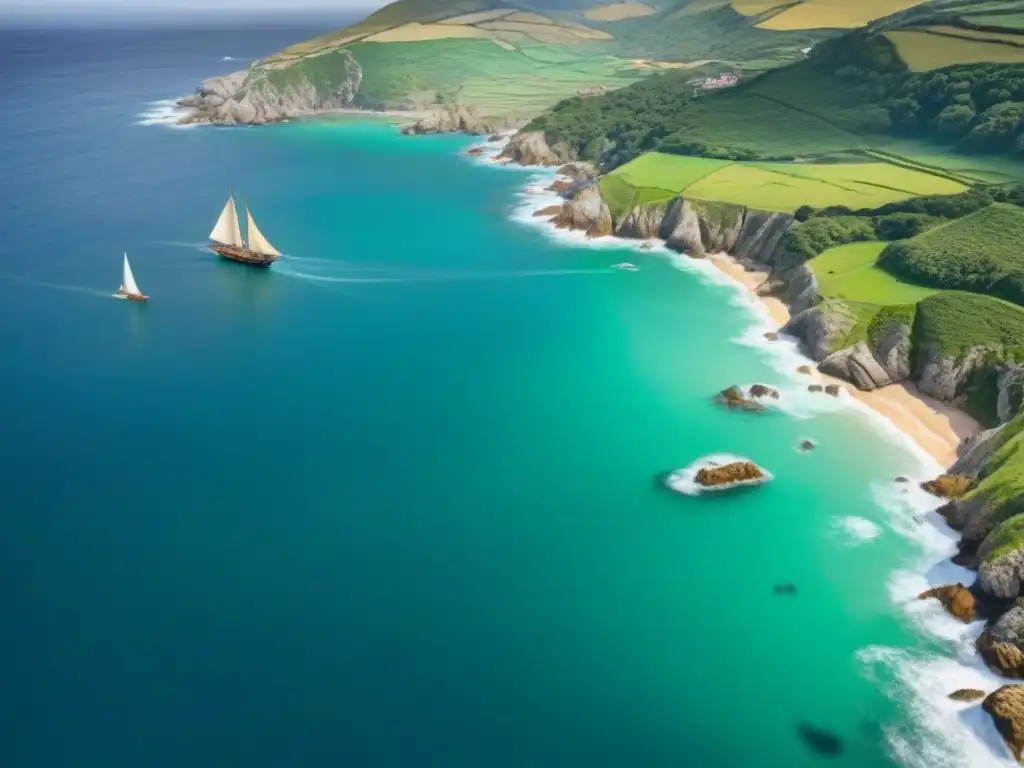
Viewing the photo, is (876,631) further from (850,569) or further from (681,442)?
(681,442)

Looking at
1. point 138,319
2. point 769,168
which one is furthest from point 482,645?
point 769,168

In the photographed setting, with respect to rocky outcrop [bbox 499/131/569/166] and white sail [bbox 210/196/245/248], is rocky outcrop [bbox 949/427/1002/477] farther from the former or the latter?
rocky outcrop [bbox 499/131/569/166]

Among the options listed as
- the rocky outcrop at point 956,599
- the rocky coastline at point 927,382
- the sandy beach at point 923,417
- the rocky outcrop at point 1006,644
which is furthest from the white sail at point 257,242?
the rocky outcrop at point 1006,644

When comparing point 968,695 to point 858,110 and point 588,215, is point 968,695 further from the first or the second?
point 858,110

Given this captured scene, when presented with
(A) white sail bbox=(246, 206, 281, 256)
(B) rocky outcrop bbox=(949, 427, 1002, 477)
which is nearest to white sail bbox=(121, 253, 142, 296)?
(A) white sail bbox=(246, 206, 281, 256)

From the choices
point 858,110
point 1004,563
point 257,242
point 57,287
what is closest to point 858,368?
point 1004,563

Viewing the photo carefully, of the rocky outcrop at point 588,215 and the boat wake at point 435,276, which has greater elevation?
the rocky outcrop at point 588,215

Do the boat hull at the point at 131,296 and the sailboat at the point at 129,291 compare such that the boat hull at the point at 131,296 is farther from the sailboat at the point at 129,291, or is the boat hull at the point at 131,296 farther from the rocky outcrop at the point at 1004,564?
the rocky outcrop at the point at 1004,564
